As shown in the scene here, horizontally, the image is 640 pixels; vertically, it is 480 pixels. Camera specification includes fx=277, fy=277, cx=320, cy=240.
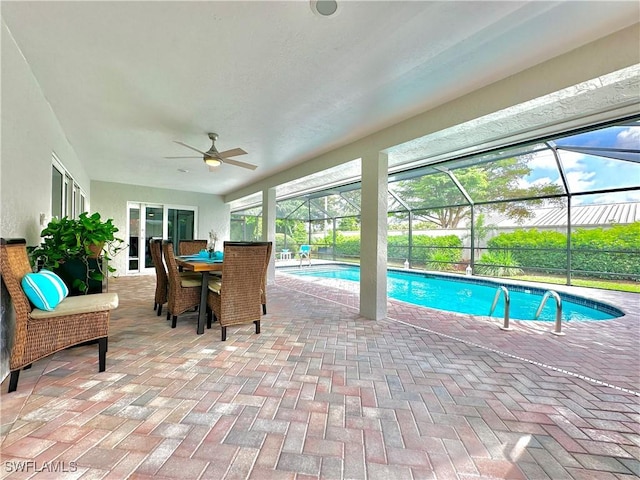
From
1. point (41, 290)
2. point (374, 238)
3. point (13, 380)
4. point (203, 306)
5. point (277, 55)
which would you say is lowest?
point (13, 380)

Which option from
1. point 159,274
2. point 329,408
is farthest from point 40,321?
point 329,408

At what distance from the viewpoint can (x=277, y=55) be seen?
2133 millimetres

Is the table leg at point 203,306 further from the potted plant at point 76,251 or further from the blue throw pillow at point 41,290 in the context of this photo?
the blue throw pillow at point 41,290

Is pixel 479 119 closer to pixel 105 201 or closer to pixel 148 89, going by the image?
pixel 148 89

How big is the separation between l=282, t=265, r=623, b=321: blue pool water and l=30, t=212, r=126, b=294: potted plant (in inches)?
206

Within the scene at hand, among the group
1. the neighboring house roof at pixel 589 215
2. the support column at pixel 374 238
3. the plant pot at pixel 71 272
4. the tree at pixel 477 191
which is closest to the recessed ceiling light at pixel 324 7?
the support column at pixel 374 238

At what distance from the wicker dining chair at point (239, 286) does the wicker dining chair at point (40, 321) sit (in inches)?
36.3

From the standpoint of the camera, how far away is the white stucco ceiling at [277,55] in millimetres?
1724

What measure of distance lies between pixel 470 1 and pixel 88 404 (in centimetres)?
331

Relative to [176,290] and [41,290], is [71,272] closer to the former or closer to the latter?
[41,290]

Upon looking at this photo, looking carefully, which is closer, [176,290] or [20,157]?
[20,157]

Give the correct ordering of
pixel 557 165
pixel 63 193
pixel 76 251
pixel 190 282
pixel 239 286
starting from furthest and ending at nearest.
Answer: pixel 557 165
pixel 63 193
pixel 190 282
pixel 239 286
pixel 76 251

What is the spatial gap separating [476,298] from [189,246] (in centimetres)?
616

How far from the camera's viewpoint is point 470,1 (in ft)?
5.35
